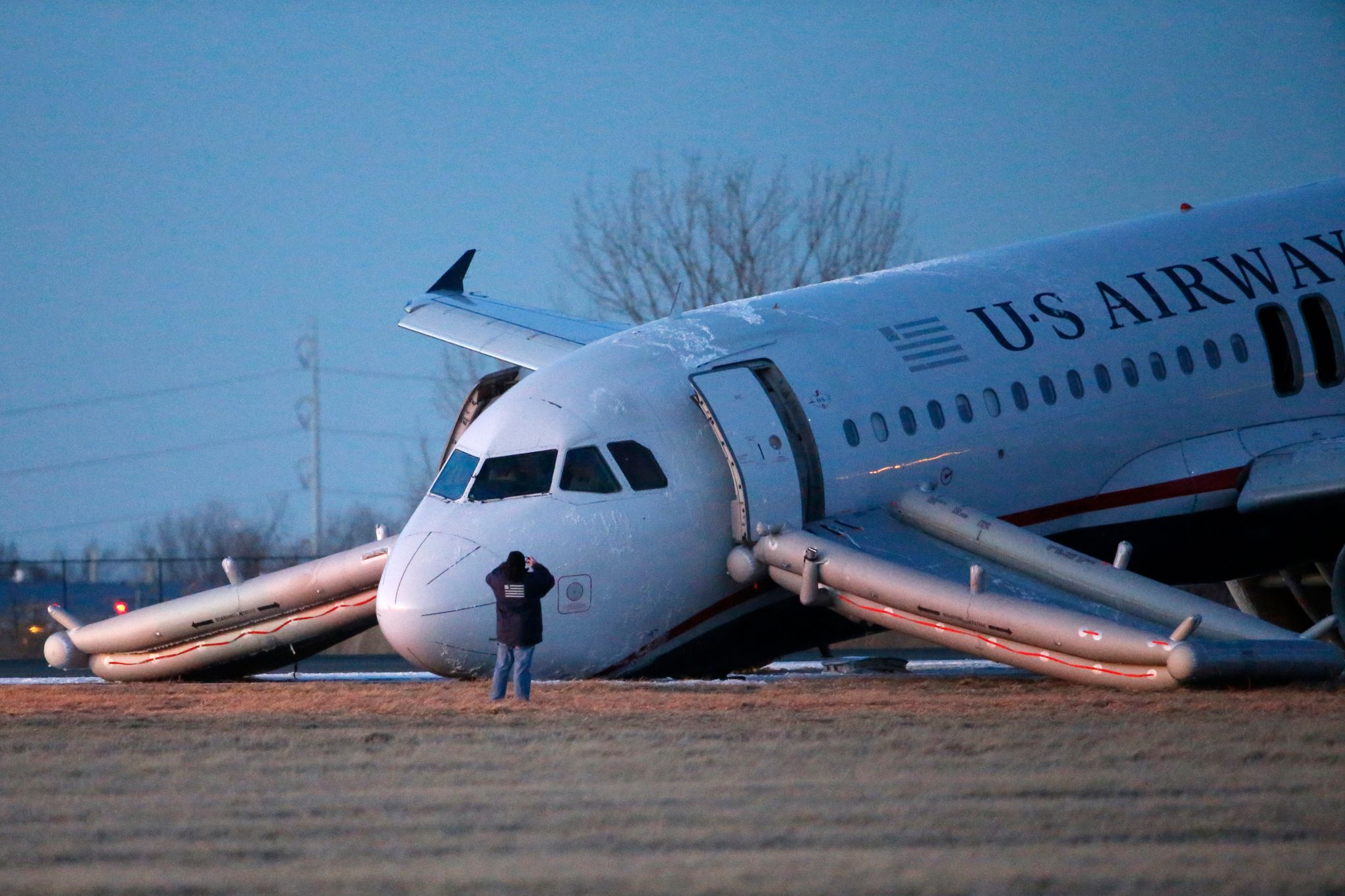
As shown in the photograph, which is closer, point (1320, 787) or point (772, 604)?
point (1320, 787)

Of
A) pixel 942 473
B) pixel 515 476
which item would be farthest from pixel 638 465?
pixel 942 473

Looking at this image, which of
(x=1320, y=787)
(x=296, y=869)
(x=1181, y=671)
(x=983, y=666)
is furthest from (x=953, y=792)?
(x=983, y=666)

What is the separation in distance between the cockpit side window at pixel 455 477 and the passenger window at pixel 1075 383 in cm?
676

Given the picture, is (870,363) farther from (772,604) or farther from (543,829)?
(543,829)

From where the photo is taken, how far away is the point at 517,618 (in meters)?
17.2

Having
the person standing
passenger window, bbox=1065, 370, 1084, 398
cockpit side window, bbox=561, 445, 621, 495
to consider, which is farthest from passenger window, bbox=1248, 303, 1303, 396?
the person standing

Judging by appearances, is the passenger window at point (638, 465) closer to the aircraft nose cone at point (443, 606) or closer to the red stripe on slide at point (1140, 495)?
the aircraft nose cone at point (443, 606)

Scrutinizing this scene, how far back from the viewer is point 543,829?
9562mm

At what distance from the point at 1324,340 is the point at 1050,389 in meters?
4.07

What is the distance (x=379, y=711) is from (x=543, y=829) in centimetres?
762

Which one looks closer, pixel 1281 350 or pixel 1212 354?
pixel 1212 354

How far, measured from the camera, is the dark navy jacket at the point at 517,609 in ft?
56.4

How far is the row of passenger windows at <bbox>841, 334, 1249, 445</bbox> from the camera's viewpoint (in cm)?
1961

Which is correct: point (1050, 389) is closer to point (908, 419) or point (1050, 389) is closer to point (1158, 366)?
point (1158, 366)
